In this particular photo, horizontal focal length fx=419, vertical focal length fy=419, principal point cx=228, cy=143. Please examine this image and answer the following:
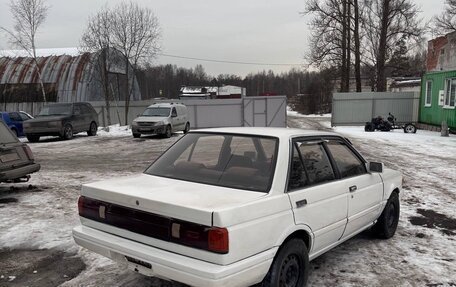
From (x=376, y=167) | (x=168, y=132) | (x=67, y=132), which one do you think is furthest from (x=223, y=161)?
(x=67, y=132)

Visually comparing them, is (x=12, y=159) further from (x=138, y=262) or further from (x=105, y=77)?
(x=105, y=77)

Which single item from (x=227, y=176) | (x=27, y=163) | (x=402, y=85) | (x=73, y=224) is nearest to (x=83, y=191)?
(x=227, y=176)

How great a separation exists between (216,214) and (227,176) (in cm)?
87

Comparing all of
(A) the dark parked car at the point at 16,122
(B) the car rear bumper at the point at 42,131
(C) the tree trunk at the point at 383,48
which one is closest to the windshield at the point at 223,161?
(B) the car rear bumper at the point at 42,131

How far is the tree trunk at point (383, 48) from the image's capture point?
32500mm

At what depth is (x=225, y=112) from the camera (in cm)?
3253

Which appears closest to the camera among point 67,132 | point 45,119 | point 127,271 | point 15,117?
point 127,271

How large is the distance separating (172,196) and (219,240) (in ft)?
1.99

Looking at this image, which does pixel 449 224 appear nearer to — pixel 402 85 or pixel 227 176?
pixel 227 176

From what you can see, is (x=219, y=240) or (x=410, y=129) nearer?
(x=219, y=240)

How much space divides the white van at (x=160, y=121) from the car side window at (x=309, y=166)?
1704 cm

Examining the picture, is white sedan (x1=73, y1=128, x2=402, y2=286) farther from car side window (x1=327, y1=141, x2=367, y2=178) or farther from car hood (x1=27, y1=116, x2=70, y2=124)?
car hood (x1=27, y1=116, x2=70, y2=124)

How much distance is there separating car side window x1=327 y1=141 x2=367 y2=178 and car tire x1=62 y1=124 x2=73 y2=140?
706 inches

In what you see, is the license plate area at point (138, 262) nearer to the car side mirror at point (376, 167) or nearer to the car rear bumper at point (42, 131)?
the car side mirror at point (376, 167)
